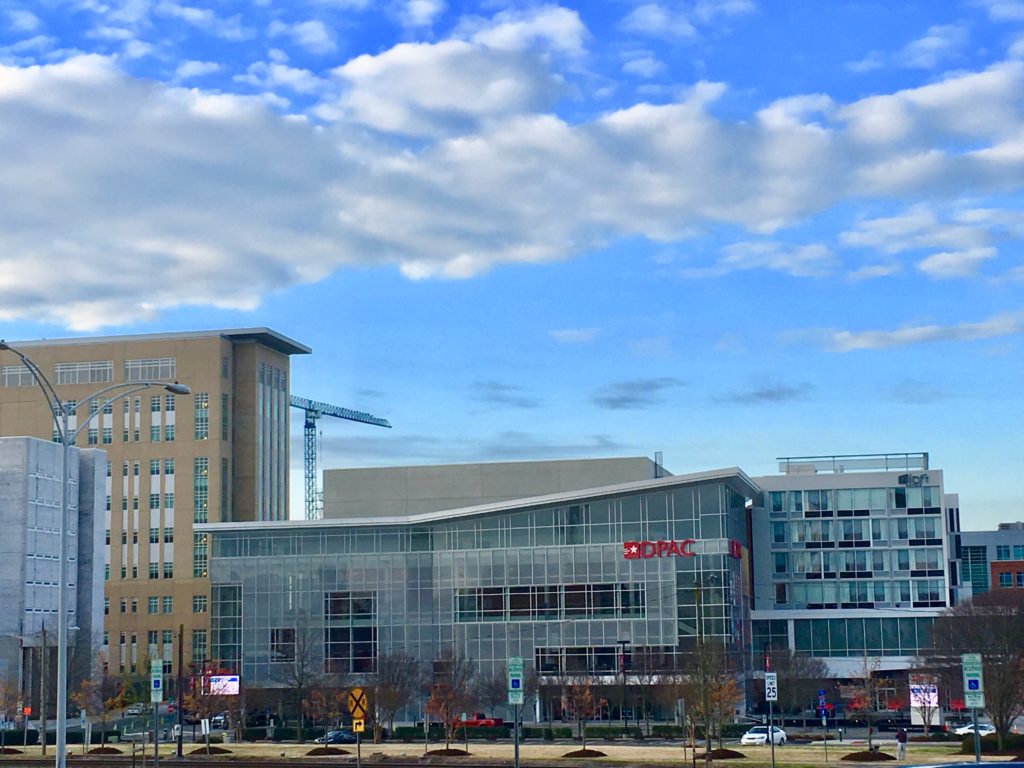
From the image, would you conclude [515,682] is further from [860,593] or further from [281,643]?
[860,593]

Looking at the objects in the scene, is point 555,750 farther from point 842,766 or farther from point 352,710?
point 352,710

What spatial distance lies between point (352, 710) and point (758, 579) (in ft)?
325

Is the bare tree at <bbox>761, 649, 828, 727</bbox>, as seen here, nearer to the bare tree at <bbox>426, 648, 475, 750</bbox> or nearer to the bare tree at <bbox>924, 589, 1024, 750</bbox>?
the bare tree at <bbox>924, 589, 1024, 750</bbox>

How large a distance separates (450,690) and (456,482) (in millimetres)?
52373

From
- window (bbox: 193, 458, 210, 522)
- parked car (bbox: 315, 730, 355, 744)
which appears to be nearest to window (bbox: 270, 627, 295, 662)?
parked car (bbox: 315, 730, 355, 744)

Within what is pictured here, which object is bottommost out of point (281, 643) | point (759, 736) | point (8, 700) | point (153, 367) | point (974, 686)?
point (759, 736)

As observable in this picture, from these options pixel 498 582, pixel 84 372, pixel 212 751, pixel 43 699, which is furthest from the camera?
pixel 84 372

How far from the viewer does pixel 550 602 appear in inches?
4525

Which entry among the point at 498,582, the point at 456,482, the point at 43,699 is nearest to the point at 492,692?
the point at 498,582

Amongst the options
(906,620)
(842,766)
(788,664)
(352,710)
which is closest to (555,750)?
(842,766)

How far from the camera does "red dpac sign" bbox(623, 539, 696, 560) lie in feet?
368

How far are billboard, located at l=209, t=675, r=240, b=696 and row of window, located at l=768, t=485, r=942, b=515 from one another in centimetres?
6331

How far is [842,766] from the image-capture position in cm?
6069

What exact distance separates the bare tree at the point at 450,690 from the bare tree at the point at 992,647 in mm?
28242
